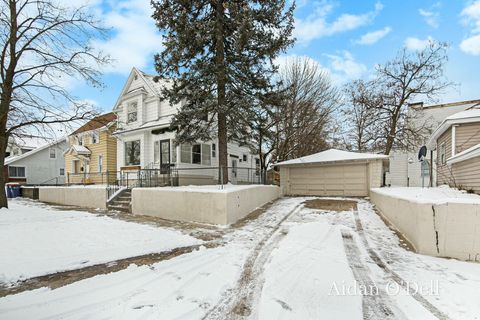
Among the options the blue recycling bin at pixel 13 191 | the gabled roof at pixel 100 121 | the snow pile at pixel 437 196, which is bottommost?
the blue recycling bin at pixel 13 191

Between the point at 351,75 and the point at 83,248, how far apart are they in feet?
73.6

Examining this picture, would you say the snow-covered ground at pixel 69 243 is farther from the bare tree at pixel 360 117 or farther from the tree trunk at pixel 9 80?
the bare tree at pixel 360 117

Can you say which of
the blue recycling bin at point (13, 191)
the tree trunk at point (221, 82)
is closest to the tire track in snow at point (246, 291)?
the tree trunk at point (221, 82)

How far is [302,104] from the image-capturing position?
1596 cm

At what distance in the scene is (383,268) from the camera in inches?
168

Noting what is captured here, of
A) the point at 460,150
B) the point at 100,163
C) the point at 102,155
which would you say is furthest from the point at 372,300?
the point at 100,163

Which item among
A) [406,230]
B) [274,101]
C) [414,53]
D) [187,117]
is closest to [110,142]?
[187,117]

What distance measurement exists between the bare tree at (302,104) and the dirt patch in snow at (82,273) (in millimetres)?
11870

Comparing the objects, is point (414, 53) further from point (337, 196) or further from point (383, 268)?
point (383, 268)

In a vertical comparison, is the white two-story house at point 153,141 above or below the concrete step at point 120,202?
above

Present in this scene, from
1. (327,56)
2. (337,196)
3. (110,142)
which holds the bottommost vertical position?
(337,196)

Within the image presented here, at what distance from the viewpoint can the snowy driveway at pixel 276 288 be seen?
9.34 ft

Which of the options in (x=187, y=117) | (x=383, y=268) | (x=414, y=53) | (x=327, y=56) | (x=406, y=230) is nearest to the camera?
(x=383, y=268)

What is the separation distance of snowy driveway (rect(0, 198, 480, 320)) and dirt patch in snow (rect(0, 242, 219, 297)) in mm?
202
